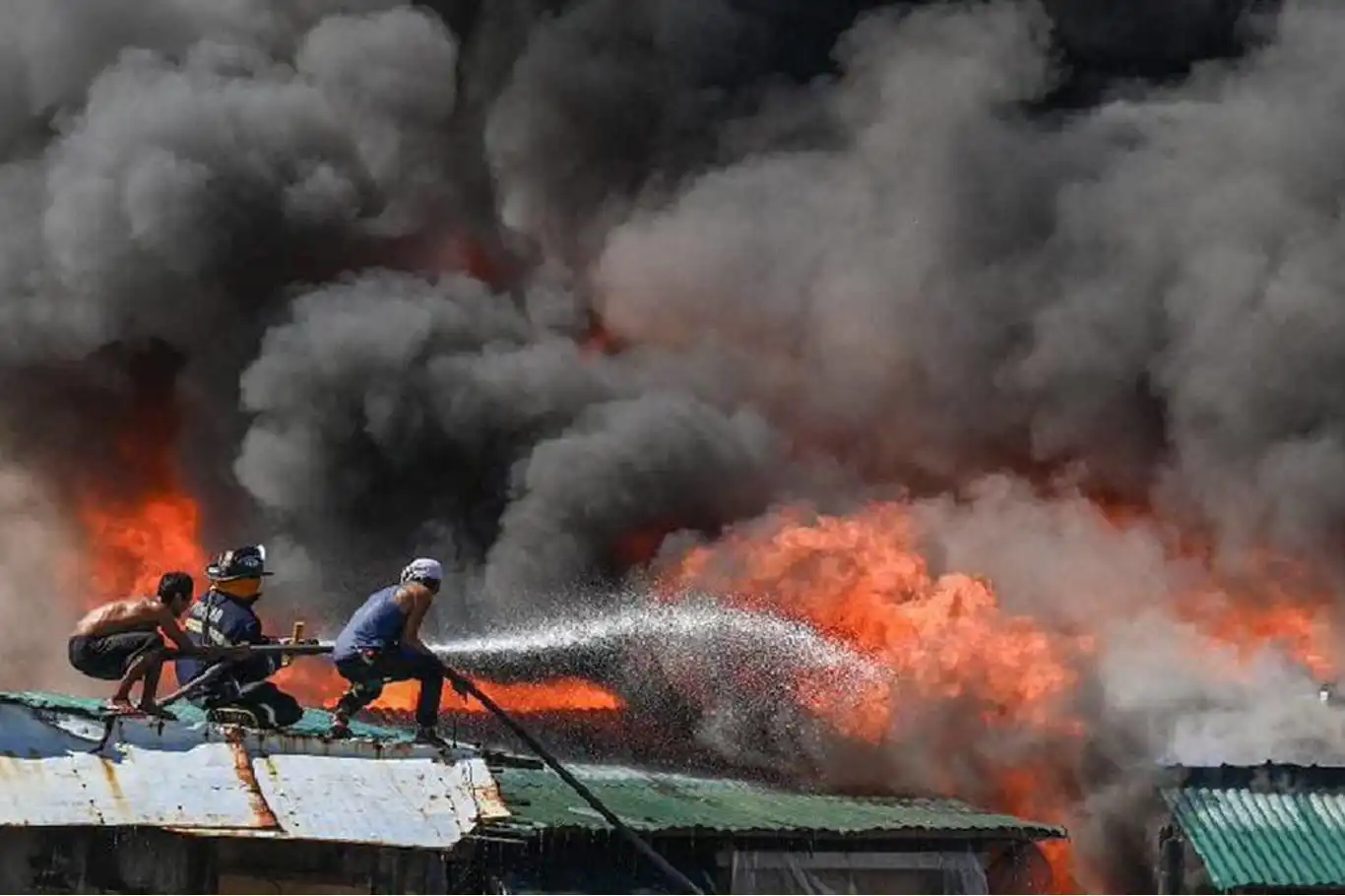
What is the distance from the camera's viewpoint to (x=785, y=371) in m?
31.6

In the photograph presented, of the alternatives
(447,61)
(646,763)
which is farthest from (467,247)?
(646,763)

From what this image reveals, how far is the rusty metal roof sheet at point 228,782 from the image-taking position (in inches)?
528

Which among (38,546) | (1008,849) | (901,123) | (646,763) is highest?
(901,123)

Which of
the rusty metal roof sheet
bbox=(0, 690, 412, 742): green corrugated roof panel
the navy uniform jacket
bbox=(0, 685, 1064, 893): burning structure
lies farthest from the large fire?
the rusty metal roof sheet

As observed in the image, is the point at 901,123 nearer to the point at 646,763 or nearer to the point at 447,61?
the point at 447,61

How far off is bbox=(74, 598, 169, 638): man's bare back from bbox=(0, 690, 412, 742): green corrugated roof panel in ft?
1.77

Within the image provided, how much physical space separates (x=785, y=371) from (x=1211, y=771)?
11763 millimetres

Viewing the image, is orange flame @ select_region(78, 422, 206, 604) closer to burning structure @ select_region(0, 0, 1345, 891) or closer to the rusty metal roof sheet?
burning structure @ select_region(0, 0, 1345, 891)

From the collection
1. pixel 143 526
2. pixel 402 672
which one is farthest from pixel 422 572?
pixel 143 526

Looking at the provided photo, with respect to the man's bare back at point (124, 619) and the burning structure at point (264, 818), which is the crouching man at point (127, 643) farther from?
the burning structure at point (264, 818)

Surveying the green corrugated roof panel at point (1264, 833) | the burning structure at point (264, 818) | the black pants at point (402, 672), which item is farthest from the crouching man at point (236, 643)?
the green corrugated roof panel at point (1264, 833)

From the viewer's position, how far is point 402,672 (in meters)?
14.9

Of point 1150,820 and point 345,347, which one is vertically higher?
point 345,347

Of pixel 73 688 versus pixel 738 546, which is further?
pixel 73 688
